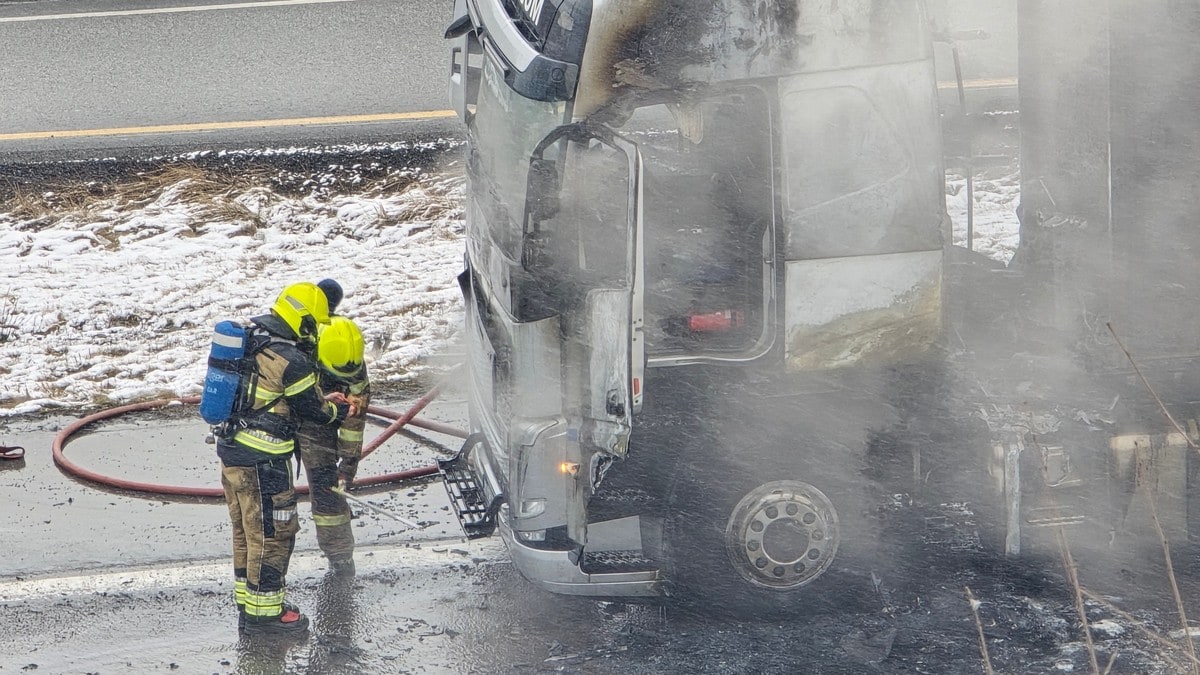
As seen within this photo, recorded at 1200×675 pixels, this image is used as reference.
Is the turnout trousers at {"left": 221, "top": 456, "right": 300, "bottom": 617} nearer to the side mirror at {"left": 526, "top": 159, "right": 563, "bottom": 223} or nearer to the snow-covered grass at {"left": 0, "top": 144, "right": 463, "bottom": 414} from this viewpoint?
the side mirror at {"left": 526, "top": 159, "right": 563, "bottom": 223}

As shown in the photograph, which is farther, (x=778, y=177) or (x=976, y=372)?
(x=976, y=372)

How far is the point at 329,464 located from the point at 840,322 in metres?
2.30

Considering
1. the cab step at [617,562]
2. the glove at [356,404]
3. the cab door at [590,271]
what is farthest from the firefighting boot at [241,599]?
the cab door at [590,271]

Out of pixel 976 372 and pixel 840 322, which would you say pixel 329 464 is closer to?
pixel 840 322

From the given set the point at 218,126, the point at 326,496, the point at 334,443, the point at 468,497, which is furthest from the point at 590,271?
the point at 218,126

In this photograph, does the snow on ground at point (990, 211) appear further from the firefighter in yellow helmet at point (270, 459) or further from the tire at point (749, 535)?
the firefighter in yellow helmet at point (270, 459)

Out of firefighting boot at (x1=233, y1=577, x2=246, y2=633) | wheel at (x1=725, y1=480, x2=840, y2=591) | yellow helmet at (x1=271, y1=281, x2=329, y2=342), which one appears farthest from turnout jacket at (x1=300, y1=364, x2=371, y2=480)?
wheel at (x1=725, y1=480, x2=840, y2=591)

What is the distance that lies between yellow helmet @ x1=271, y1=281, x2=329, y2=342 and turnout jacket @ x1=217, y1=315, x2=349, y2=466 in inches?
1.3

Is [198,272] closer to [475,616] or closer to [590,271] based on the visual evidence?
[475,616]

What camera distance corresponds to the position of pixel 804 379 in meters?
4.97

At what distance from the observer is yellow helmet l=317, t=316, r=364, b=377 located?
5.57 m

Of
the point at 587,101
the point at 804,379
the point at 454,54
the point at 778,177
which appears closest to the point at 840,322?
the point at 804,379

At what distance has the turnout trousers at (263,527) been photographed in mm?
5176

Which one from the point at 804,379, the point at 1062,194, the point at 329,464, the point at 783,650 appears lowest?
the point at 783,650
